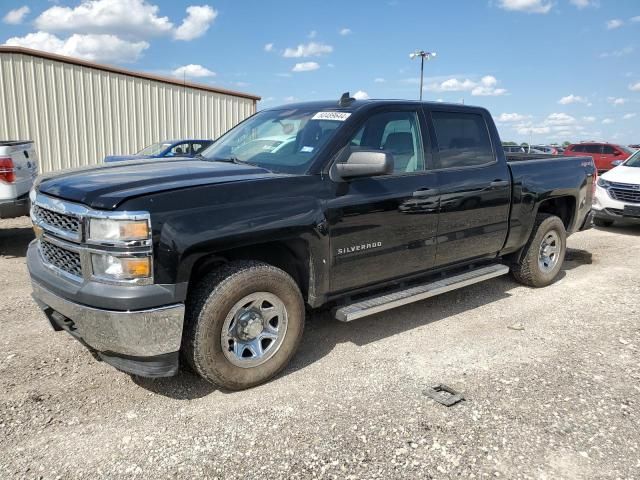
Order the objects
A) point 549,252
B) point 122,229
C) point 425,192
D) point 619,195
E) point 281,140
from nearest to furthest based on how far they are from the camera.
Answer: point 122,229, point 281,140, point 425,192, point 549,252, point 619,195

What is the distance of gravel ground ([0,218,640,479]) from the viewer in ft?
8.45

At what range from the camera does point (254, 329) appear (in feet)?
10.6

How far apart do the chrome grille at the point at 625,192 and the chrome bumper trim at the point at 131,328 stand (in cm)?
908

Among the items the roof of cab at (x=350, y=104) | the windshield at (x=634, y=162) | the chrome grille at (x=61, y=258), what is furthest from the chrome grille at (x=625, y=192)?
the chrome grille at (x=61, y=258)

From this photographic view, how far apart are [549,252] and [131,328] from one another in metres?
4.82

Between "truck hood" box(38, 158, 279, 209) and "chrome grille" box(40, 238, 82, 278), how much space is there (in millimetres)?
329

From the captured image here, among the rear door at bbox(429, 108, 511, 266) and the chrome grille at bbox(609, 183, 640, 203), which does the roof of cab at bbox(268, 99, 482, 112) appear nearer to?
the rear door at bbox(429, 108, 511, 266)

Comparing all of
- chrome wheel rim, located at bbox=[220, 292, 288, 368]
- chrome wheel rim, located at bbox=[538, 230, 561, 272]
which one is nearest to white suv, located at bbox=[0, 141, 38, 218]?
chrome wheel rim, located at bbox=[220, 292, 288, 368]

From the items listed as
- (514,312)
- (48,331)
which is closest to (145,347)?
(48,331)

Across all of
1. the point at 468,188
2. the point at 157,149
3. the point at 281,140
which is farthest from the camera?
the point at 157,149

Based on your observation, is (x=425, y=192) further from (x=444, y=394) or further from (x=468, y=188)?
(x=444, y=394)

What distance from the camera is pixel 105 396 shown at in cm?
319

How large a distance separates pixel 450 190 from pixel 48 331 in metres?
3.57

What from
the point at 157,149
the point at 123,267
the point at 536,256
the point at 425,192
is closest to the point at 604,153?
the point at 157,149
